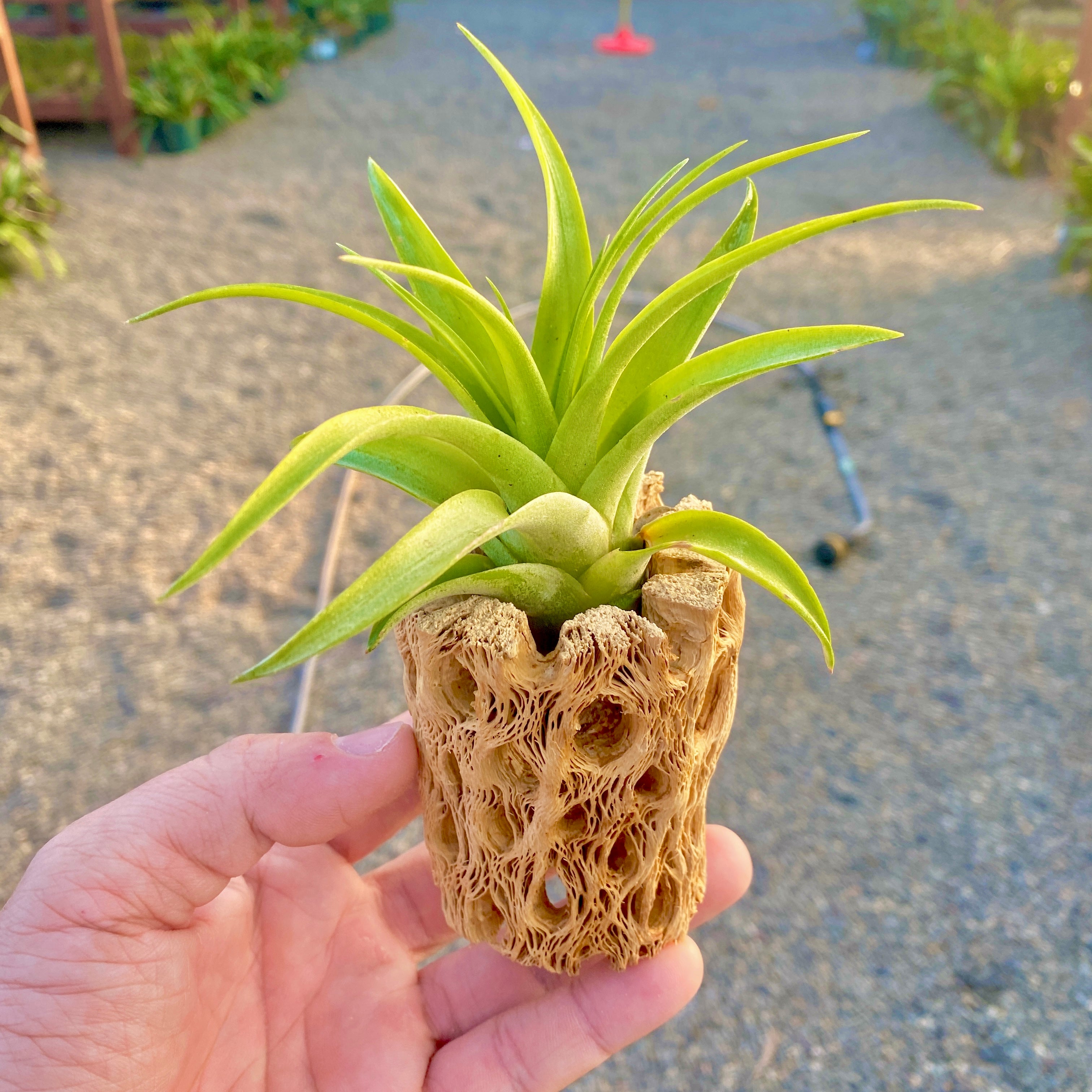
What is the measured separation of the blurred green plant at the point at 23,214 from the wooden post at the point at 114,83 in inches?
25.5

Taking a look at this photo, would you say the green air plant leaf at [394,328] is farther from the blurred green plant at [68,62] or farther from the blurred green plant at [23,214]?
the blurred green plant at [68,62]

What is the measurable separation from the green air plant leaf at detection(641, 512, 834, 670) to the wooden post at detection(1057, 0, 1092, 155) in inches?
176

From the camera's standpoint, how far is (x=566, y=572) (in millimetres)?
880

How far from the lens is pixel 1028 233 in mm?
4012

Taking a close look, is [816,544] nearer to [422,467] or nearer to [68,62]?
[422,467]

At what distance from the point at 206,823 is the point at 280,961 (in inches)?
10.7

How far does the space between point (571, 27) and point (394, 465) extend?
28.1 ft

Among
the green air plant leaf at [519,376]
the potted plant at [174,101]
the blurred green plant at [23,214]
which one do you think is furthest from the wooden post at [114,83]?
the green air plant leaf at [519,376]

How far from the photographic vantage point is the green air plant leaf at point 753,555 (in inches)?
30.1

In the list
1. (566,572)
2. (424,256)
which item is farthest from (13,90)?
(566,572)

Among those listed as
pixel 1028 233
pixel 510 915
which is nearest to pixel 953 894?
pixel 510 915

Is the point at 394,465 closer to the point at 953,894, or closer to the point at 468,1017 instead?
the point at 468,1017

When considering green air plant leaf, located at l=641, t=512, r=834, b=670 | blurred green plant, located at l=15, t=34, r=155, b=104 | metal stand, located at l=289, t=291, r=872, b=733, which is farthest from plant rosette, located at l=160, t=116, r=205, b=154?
green air plant leaf, located at l=641, t=512, r=834, b=670

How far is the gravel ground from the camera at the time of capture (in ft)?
5.46
